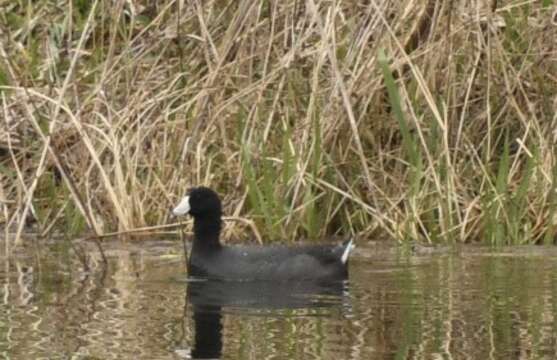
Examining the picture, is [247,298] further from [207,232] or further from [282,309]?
[207,232]

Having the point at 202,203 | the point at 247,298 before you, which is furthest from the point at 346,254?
the point at 202,203

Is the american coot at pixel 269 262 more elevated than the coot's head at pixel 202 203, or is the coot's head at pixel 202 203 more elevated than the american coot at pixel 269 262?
the coot's head at pixel 202 203

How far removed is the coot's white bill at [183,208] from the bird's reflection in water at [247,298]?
19.9 inches

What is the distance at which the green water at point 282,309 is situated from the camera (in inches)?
262

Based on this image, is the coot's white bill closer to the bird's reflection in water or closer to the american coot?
the american coot

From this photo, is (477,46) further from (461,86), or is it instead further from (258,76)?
(258,76)

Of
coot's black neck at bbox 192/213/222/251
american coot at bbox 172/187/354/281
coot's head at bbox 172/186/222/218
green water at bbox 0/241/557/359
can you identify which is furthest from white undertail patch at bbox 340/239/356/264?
coot's head at bbox 172/186/222/218

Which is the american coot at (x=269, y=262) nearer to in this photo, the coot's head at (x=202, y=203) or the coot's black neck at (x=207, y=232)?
the coot's black neck at (x=207, y=232)

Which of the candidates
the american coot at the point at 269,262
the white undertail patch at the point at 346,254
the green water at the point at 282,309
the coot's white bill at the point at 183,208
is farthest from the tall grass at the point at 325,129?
the white undertail patch at the point at 346,254

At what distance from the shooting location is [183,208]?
986cm

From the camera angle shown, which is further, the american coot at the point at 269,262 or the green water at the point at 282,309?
the american coot at the point at 269,262

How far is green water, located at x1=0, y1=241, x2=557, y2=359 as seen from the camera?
665 cm

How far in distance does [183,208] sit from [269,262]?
0.66 metres

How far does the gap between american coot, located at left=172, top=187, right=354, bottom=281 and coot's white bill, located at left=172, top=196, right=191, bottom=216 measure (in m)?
0.19
